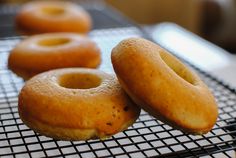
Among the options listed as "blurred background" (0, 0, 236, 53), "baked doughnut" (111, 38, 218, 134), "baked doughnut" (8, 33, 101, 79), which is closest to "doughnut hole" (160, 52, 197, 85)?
"baked doughnut" (111, 38, 218, 134)

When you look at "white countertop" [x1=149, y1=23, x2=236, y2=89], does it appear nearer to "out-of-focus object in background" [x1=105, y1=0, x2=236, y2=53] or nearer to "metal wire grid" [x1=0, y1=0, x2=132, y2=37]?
"metal wire grid" [x1=0, y1=0, x2=132, y2=37]

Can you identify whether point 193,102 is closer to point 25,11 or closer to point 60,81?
point 60,81

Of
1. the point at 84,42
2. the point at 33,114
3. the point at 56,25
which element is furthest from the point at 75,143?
the point at 56,25

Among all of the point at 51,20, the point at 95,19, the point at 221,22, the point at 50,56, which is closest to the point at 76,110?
the point at 50,56

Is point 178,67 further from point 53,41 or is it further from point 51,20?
point 51,20

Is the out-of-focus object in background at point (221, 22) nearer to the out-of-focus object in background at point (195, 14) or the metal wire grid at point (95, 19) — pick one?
the out-of-focus object in background at point (195, 14)

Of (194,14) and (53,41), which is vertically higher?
(53,41)
